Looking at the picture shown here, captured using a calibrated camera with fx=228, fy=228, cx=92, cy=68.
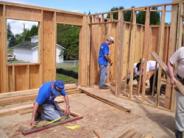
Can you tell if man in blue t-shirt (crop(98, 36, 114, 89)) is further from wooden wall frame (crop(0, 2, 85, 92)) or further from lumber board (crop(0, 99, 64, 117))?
lumber board (crop(0, 99, 64, 117))

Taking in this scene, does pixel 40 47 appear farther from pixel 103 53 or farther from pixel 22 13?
pixel 103 53

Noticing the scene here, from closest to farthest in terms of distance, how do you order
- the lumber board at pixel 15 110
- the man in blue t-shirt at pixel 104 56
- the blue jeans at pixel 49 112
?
the blue jeans at pixel 49 112
the lumber board at pixel 15 110
the man in blue t-shirt at pixel 104 56

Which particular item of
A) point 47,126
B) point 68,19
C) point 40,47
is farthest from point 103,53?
point 47,126

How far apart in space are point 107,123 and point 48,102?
4.23 ft

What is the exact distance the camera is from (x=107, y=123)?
4738 millimetres

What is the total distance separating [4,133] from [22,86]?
8.07 feet

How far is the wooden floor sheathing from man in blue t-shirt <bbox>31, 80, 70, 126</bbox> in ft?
0.98

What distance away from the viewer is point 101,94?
675 centimetres

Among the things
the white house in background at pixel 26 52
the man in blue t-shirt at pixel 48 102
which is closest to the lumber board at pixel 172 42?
the man in blue t-shirt at pixel 48 102

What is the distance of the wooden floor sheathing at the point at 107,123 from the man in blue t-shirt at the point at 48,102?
0.30m

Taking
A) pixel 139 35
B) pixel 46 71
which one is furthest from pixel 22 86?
pixel 139 35

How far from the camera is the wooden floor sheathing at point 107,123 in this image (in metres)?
4.12

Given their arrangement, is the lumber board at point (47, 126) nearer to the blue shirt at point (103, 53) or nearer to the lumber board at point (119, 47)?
the lumber board at point (119, 47)

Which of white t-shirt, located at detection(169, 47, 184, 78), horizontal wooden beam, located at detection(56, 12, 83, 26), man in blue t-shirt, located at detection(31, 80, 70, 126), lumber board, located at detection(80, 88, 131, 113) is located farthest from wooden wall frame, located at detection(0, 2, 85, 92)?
white t-shirt, located at detection(169, 47, 184, 78)
